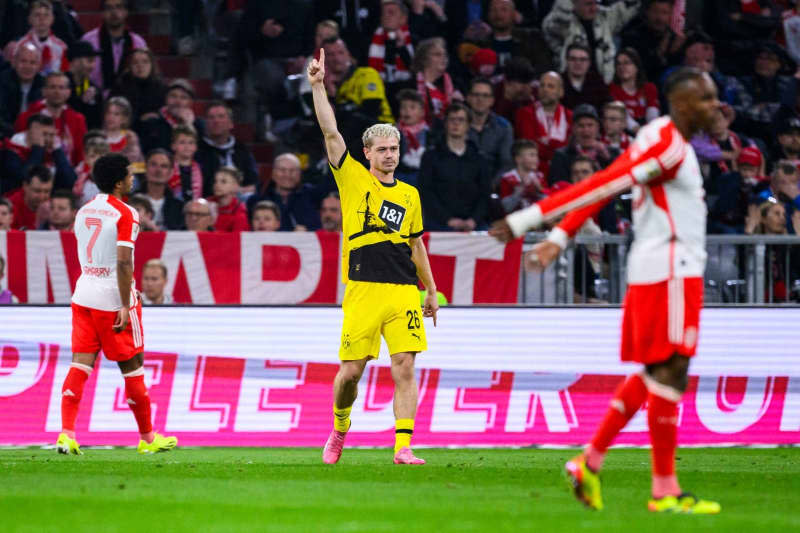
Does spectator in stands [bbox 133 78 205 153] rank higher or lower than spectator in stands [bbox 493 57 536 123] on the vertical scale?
lower

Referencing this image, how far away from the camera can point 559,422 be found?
12875mm

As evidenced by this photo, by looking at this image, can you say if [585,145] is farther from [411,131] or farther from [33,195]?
[33,195]

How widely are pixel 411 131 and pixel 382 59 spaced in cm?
156

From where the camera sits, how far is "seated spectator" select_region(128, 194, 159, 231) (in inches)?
588

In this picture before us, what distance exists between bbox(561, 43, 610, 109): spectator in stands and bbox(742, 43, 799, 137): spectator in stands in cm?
215

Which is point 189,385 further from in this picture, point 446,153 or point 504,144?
point 504,144

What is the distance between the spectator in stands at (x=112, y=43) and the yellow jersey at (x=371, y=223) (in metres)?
9.16

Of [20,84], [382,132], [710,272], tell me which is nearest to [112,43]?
[20,84]

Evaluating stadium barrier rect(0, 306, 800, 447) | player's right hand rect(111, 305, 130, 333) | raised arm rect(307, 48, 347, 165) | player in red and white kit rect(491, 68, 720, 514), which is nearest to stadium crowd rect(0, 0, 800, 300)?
stadium barrier rect(0, 306, 800, 447)

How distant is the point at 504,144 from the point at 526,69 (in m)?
1.51

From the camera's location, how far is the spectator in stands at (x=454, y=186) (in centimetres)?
1594

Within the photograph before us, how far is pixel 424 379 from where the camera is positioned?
42.9ft

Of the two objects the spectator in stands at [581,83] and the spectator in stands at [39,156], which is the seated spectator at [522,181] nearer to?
the spectator in stands at [581,83]

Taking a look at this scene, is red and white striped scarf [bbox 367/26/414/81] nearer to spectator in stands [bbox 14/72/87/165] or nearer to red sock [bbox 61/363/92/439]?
spectator in stands [bbox 14/72/87/165]
